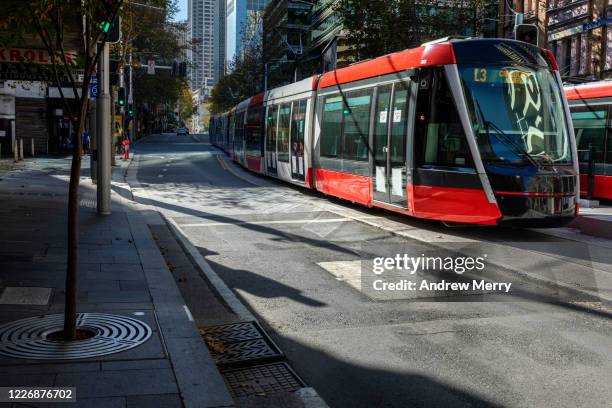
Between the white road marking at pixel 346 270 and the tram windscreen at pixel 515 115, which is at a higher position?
the tram windscreen at pixel 515 115

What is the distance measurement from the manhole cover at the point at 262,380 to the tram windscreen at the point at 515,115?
6817mm

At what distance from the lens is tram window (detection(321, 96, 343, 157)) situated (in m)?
15.9

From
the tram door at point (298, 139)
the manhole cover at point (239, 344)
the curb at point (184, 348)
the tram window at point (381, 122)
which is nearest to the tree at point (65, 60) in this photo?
the curb at point (184, 348)

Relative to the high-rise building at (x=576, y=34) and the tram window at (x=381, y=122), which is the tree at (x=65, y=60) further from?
the high-rise building at (x=576, y=34)

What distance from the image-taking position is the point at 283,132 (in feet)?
69.2

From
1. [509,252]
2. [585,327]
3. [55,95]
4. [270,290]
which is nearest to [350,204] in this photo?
[509,252]

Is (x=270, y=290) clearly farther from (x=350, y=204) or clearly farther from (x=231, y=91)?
(x=231, y=91)

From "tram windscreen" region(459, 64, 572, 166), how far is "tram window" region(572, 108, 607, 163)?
724cm

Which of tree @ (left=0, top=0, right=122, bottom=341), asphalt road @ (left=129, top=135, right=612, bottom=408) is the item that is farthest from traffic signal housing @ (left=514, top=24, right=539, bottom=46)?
tree @ (left=0, top=0, right=122, bottom=341)

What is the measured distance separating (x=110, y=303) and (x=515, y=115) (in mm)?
7323

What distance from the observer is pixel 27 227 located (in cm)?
1158

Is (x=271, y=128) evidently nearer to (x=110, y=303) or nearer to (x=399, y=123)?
(x=399, y=123)

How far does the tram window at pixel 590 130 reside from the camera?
17.7 metres

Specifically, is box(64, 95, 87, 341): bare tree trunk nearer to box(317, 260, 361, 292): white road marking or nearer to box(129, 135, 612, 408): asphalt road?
box(129, 135, 612, 408): asphalt road
